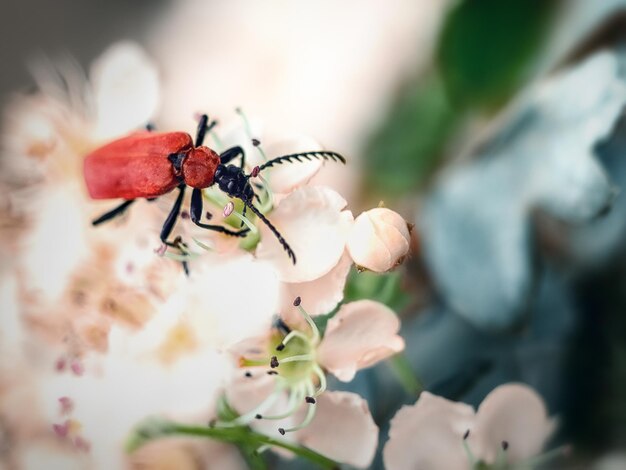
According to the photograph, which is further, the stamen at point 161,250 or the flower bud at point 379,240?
the stamen at point 161,250

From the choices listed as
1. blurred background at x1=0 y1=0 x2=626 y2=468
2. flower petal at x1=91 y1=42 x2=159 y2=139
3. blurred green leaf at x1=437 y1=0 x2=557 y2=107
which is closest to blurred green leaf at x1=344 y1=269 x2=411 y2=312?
blurred background at x1=0 y1=0 x2=626 y2=468

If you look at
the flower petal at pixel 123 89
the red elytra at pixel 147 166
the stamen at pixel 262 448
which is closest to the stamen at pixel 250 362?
the stamen at pixel 262 448

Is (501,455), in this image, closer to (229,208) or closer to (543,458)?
(543,458)

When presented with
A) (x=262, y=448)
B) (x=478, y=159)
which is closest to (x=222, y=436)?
(x=262, y=448)

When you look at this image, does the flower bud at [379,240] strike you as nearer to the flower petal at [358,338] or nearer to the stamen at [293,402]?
the flower petal at [358,338]

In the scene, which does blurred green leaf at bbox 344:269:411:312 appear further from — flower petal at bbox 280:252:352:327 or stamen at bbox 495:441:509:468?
stamen at bbox 495:441:509:468

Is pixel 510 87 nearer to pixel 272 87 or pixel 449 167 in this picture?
pixel 449 167
